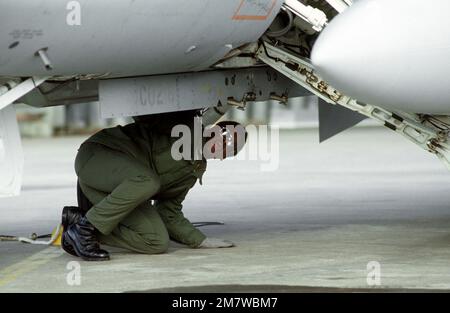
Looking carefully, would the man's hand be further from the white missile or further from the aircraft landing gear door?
the white missile

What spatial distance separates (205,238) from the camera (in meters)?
9.28

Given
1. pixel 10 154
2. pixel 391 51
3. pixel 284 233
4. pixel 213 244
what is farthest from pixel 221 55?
pixel 284 233

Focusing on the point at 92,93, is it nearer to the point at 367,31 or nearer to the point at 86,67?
the point at 86,67

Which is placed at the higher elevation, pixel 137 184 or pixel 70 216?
pixel 137 184

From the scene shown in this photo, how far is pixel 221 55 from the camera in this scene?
8.96 meters

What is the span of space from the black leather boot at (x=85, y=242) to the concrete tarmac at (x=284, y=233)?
0.39 feet

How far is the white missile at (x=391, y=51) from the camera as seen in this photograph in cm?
778

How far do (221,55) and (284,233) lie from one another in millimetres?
2040

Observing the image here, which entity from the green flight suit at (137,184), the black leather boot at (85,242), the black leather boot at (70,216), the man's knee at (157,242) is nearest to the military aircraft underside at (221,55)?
the green flight suit at (137,184)

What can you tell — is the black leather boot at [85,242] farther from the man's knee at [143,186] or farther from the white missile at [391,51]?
the white missile at [391,51]

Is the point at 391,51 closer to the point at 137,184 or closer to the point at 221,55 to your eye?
the point at 221,55

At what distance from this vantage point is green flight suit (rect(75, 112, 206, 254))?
8648 millimetres

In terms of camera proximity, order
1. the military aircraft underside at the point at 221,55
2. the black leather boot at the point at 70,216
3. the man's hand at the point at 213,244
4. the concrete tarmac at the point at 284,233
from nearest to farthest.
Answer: the concrete tarmac at the point at 284,233, the military aircraft underside at the point at 221,55, the black leather boot at the point at 70,216, the man's hand at the point at 213,244
